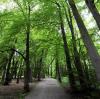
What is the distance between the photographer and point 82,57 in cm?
1955

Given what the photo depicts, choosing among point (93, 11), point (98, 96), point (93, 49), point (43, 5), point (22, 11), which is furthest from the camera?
point (22, 11)

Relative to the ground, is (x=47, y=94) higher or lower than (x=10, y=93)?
lower

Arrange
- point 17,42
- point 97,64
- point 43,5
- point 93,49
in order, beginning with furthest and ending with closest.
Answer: point 17,42 < point 43,5 < point 93,49 < point 97,64

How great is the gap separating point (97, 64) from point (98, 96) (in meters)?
4.14

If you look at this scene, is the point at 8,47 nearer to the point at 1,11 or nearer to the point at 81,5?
the point at 1,11

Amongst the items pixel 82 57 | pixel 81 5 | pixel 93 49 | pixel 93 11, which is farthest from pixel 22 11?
pixel 93 49

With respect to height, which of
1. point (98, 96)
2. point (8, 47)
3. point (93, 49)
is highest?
point (8, 47)

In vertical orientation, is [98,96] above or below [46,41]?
below

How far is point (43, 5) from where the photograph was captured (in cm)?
1897

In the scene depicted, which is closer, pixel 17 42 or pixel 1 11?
pixel 1 11

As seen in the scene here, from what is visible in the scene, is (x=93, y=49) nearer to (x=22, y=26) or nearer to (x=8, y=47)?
(x=22, y=26)

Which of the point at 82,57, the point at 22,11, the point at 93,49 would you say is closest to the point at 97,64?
the point at 93,49

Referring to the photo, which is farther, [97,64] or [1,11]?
[1,11]

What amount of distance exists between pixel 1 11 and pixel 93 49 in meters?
14.2
